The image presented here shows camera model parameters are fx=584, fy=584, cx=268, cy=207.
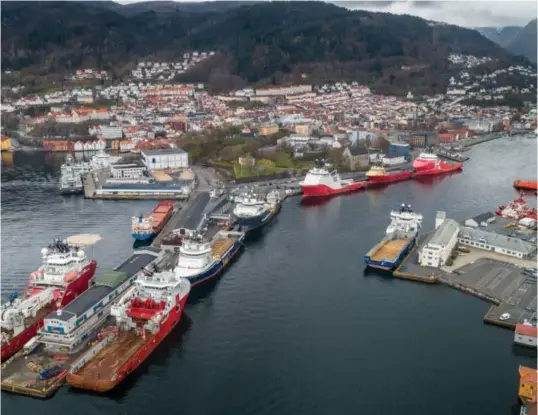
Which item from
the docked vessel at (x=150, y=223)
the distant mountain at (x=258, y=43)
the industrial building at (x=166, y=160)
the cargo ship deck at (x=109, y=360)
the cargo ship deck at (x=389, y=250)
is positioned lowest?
the cargo ship deck at (x=109, y=360)

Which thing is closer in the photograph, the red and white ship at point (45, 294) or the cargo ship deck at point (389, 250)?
the red and white ship at point (45, 294)

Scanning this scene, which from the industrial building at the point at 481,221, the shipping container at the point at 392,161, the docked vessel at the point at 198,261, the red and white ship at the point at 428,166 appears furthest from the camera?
the shipping container at the point at 392,161

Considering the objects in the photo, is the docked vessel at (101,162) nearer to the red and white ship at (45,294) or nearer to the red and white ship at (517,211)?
the red and white ship at (45,294)

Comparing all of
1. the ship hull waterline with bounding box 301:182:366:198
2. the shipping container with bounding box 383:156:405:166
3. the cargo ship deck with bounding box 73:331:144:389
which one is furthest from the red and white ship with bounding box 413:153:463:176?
the cargo ship deck with bounding box 73:331:144:389

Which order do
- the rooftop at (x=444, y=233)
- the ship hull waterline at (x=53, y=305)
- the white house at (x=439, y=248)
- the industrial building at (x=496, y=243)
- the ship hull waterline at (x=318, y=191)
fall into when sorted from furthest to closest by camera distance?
the ship hull waterline at (x=318, y=191) → the industrial building at (x=496, y=243) → the rooftop at (x=444, y=233) → the white house at (x=439, y=248) → the ship hull waterline at (x=53, y=305)

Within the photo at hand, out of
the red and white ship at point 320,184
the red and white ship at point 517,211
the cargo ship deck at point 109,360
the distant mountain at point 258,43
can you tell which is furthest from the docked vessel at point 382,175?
the distant mountain at point 258,43

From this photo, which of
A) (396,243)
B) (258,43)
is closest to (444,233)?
(396,243)

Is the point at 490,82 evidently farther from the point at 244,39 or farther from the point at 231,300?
the point at 231,300

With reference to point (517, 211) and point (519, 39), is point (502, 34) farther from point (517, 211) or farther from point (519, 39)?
point (517, 211)
